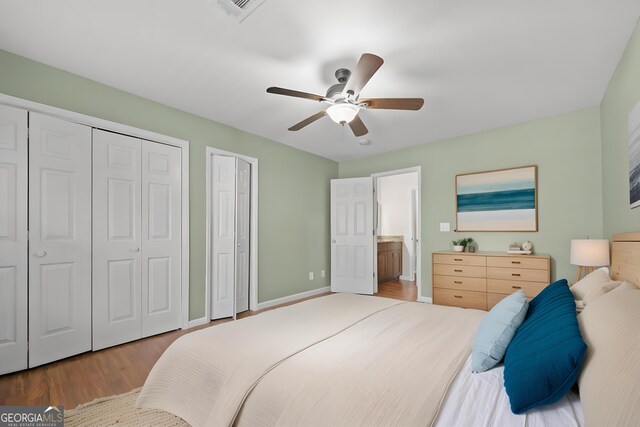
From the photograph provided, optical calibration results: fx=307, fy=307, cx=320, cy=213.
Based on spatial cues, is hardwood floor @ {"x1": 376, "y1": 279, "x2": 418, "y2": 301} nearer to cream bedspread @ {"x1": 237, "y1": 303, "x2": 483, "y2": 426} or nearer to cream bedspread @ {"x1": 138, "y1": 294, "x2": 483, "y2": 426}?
cream bedspread @ {"x1": 138, "y1": 294, "x2": 483, "y2": 426}

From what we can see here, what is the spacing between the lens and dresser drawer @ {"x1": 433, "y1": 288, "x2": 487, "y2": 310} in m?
3.71

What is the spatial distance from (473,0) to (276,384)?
91.0 inches

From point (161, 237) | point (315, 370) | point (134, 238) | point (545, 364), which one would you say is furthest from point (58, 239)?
point (545, 364)

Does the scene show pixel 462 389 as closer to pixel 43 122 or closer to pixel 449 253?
pixel 449 253

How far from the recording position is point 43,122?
254 centimetres

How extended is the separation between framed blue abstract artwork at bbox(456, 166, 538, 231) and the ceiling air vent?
11.4 feet

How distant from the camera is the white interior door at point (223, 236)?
12.3ft

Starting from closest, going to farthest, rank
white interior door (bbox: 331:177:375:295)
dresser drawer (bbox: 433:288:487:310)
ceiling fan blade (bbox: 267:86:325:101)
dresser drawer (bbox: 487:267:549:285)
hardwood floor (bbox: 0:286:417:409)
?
hardwood floor (bbox: 0:286:417:409)
ceiling fan blade (bbox: 267:86:325:101)
dresser drawer (bbox: 487:267:549:285)
dresser drawer (bbox: 433:288:487:310)
white interior door (bbox: 331:177:375:295)

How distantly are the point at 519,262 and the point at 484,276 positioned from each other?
0.41 meters

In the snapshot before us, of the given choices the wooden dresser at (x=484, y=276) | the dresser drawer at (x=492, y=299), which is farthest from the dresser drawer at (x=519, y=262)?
the dresser drawer at (x=492, y=299)

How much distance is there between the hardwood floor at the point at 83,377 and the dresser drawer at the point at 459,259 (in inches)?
131

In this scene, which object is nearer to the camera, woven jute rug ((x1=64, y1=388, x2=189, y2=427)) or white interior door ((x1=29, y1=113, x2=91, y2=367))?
woven jute rug ((x1=64, y1=388, x2=189, y2=427))

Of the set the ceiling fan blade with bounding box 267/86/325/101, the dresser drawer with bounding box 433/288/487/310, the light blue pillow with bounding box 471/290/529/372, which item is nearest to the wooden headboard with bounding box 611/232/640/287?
the light blue pillow with bounding box 471/290/529/372

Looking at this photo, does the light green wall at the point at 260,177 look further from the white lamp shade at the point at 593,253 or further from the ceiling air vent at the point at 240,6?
the white lamp shade at the point at 593,253
